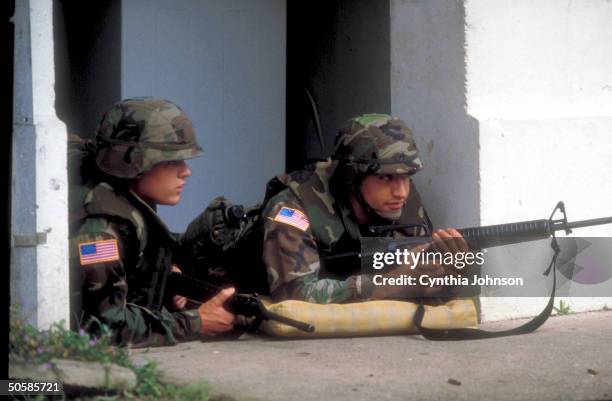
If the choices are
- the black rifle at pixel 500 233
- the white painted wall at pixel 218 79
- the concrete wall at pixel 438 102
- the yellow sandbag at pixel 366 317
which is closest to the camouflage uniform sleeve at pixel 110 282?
the yellow sandbag at pixel 366 317

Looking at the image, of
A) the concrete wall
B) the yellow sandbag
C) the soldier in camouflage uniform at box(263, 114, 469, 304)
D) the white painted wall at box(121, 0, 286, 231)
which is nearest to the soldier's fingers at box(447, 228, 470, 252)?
the soldier in camouflage uniform at box(263, 114, 469, 304)

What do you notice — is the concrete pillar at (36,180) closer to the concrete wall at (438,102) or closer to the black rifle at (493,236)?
the black rifle at (493,236)

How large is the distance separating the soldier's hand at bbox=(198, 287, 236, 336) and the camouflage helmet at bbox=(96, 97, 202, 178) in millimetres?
614

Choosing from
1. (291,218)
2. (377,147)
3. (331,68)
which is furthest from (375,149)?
(331,68)

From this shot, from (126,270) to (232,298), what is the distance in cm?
47

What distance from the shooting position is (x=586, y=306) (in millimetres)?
5762

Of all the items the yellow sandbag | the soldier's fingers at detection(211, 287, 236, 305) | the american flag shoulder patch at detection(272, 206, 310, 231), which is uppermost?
the american flag shoulder patch at detection(272, 206, 310, 231)

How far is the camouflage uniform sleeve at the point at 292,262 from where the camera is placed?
193 inches

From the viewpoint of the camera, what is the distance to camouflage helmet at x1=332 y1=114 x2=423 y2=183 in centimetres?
499

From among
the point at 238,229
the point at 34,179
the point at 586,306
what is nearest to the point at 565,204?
the point at 586,306

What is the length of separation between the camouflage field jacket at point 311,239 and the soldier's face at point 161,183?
0.45 meters

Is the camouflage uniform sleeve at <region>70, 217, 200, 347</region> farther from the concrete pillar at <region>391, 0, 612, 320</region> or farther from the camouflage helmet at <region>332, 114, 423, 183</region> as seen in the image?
the concrete pillar at <region>391, 0, 612, 320</region>

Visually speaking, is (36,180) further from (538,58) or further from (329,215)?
(538,58)

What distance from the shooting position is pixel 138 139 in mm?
4633
